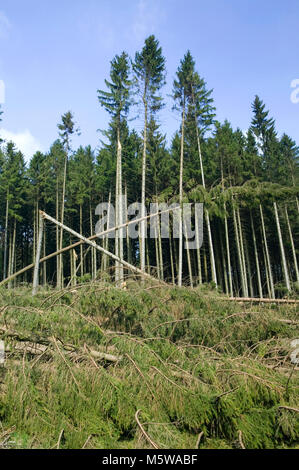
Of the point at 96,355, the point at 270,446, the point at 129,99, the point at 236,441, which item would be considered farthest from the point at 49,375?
the point at 129,99

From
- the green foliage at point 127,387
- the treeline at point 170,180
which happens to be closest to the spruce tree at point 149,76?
the treeline at point 170,180

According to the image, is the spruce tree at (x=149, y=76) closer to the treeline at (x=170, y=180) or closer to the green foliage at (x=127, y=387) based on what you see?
the treeline at (x=170, y=180)

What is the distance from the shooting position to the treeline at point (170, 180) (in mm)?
15367

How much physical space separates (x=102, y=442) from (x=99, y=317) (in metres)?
1.46

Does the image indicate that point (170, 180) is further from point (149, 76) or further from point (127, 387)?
point (127, 387)

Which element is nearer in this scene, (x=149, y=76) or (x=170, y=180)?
(x=149, y=76)

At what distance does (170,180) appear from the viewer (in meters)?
20.4

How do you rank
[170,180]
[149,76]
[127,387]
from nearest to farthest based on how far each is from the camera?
1. [127,387]
2. [149,76]
3. [170,180]

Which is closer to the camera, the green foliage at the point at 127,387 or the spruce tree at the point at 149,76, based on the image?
the green foliage at the point at 127,387

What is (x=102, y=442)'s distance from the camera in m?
2.11

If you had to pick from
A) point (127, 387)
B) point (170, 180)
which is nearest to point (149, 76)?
point (170, 180)

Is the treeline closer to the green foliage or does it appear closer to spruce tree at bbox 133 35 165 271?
spruce tree at bbox 133 35 165 271

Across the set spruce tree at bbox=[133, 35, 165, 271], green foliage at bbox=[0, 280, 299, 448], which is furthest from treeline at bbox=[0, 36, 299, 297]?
green foliage at bbox=[0, 280, 299, 448]
